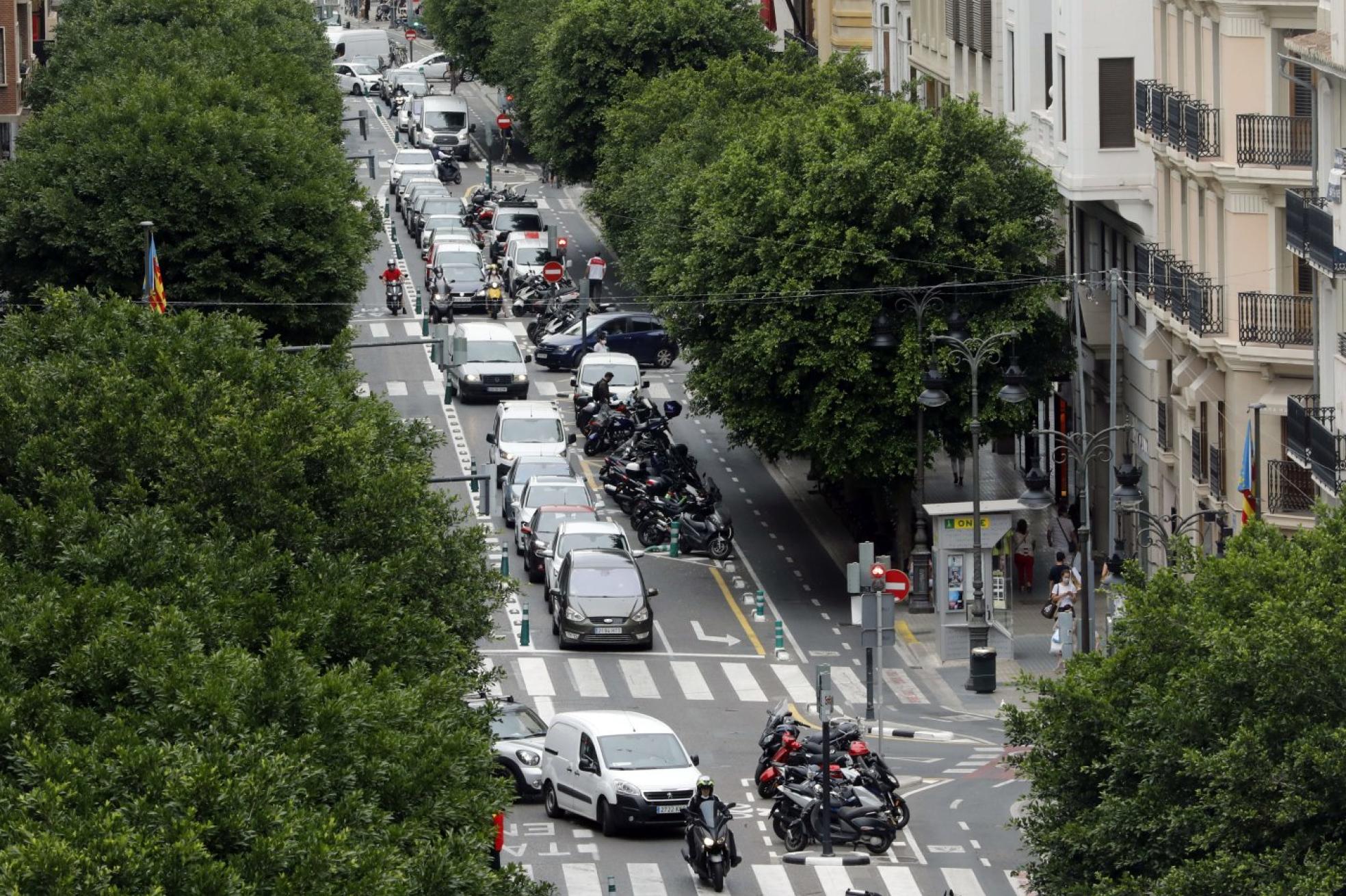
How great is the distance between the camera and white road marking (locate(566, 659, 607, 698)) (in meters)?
50.9

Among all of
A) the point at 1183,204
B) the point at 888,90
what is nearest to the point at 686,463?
the point at 1183,204

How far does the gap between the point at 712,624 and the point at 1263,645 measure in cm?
2904

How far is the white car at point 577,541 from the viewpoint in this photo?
55.9 meters

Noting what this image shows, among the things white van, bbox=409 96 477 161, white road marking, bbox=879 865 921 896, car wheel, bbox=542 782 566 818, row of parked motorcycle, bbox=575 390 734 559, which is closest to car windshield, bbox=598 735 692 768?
car wheel, bbox=542 782 566 818

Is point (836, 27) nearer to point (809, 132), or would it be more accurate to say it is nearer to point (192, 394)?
point (809, 132)

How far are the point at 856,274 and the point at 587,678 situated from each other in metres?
10.9

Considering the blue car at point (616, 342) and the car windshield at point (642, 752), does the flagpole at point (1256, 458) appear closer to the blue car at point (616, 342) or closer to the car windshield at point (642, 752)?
the car windshield at point (642, 752)

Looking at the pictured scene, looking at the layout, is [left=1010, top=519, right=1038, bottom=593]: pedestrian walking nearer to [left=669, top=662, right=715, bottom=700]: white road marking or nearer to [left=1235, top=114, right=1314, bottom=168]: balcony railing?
[left=669, top=662, right=715, bottom=700]: white road marking

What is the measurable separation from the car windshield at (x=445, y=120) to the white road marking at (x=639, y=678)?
224 ft

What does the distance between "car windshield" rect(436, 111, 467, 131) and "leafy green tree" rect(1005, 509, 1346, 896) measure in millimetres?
89964

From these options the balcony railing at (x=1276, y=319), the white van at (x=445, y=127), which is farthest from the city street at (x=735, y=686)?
the white van at (x=445, y=127)

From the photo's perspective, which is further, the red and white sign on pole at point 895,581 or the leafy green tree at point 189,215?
the leafy green tree at point 189,215

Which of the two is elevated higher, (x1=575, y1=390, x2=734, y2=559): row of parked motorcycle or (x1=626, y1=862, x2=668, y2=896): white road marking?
(x1=575, y1=390, x2=734, y2=559): row of parked motorcycle

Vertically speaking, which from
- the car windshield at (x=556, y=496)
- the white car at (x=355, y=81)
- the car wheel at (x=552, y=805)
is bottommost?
the car wheel at (x=552, y=805)
